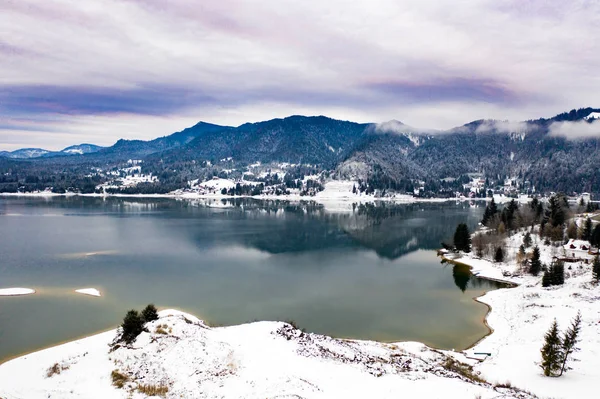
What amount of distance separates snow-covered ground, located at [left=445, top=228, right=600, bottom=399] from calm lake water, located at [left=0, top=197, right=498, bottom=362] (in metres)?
2.60

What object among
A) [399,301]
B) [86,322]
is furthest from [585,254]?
[86,322]

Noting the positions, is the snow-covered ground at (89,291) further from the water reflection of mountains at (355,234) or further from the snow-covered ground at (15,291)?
the water reflection of mountains at (355,234)

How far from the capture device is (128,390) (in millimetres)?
19953

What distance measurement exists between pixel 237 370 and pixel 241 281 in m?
32.4

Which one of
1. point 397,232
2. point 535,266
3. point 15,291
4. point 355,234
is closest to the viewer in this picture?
point 15,291

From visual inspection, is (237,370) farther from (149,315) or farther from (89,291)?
(89,291)

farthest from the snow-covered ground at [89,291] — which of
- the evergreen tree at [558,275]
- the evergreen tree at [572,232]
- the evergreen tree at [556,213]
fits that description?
the evergreen tree at [556,213]

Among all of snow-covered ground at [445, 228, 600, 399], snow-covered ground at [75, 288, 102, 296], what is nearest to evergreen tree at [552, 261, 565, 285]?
snow-covered ground at [445, 228, 600, 399]

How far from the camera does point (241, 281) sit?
52625 millimetres

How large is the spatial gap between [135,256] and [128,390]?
170ft

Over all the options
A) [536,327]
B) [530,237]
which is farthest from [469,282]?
[530,237]

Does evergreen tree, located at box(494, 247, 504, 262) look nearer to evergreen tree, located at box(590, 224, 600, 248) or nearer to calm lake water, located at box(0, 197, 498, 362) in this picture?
calm lake water, located at box(0, 197, 498, 362)

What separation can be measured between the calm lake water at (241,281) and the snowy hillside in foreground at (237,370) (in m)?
10.3

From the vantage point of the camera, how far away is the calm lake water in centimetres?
3706
